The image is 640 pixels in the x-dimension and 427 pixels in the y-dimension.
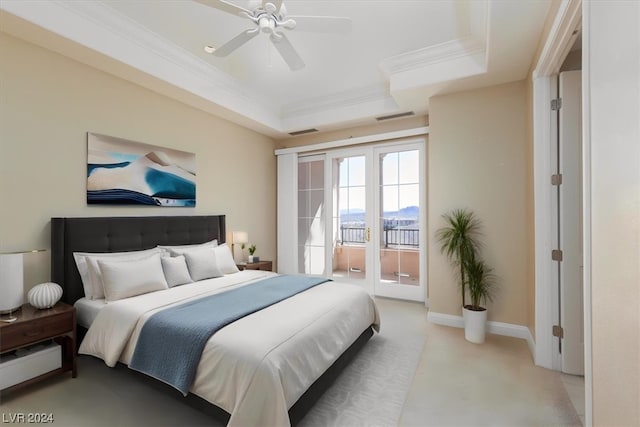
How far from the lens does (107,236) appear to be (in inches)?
115

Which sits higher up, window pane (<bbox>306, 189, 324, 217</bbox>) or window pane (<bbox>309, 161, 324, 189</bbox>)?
window pane (<bbox>309, 161, 324, 189</bbox>)

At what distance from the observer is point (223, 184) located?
4.36 meters

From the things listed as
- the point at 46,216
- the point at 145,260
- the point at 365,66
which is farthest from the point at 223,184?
the point at 365,66

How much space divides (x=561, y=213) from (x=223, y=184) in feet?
12.8

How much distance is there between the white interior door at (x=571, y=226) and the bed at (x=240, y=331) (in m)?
1.57

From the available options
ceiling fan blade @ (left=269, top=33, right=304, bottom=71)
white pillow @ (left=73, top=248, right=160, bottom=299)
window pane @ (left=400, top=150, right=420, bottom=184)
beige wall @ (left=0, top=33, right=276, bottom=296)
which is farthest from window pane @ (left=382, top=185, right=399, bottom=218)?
white pillow @ (left=73, top=248, right=160, bottom=299)

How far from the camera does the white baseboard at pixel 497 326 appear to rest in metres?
3.03

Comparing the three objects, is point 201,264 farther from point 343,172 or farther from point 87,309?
point 343,172

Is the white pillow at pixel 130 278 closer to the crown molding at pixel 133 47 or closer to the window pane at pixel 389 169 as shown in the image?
the crown molding at pixel 133 47

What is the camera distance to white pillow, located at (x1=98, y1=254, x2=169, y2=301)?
2.49 metres

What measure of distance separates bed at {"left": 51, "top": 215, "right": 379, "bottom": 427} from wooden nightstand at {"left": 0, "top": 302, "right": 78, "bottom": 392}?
0.14 m

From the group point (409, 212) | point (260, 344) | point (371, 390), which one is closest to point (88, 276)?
point (260, 344)

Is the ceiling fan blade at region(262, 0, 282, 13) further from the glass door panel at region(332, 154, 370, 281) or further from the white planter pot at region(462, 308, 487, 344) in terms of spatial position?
the white planter pot at region(462, 308, 487, 344)

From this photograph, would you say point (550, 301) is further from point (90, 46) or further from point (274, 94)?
point (90, 46)
